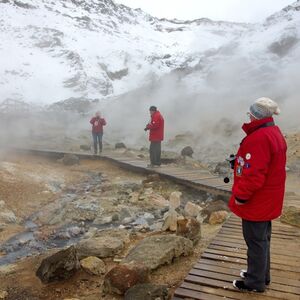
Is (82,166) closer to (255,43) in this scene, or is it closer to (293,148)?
(293,148)

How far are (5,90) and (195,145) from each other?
32048 millimetres

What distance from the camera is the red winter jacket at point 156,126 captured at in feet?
28.7

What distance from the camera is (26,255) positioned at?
16.2 feet

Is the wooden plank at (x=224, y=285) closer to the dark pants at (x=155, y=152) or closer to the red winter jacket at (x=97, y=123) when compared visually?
the dark pants at (x=155, y=152)

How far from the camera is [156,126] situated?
8.80 m

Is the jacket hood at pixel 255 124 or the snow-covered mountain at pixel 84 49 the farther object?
the snow-covered mountain at pixel 84 49

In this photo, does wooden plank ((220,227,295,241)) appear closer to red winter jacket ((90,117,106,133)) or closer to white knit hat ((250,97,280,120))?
white knit hat ((250,97,280,120))

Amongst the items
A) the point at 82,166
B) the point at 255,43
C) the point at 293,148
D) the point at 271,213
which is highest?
the point at 255,43

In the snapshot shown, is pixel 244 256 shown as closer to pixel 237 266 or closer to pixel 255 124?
pixel 237 266

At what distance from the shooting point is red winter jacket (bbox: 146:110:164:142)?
8.74 meters

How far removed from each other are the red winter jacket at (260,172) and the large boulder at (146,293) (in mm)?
879

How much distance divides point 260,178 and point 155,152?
7018mm

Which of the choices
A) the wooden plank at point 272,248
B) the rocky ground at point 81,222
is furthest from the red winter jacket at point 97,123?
the wooden plank at point 272,248

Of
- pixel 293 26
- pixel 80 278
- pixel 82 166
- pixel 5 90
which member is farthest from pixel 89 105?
pixel 80 278
